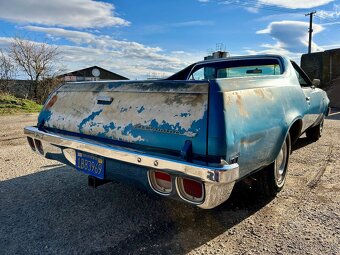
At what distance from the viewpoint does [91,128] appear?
2744 millimetres

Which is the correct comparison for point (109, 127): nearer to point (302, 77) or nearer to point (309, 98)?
point (309, 98)

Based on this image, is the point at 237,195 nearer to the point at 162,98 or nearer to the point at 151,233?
the point at 151,233

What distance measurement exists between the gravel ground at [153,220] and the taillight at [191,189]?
478 millimetres

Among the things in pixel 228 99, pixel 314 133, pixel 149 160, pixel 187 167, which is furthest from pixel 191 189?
pixel 314 133

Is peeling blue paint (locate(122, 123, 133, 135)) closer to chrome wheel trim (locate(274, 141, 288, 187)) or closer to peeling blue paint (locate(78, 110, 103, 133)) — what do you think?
peeling blue paint (locate(78, 110, 103, 133))

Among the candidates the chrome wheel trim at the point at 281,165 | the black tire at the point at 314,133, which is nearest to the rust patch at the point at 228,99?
the chrome wheel trim at the point at 281,165

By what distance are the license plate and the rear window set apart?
2.41m

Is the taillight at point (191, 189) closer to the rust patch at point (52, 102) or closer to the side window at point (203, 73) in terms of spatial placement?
the rust patch at point (52, 102)

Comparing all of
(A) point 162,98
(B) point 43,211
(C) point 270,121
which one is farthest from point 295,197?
(B) point 43,211

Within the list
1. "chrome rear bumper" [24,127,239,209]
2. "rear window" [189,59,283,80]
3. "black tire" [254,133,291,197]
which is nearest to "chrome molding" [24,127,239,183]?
"chrome rear bumper" [24,127,239,209]

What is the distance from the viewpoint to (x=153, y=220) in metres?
2.80

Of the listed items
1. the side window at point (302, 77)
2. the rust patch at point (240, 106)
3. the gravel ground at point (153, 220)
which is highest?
the side window at point (302, 77)

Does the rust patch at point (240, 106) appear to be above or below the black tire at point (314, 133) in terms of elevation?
above

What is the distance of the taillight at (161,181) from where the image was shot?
2.24 m
